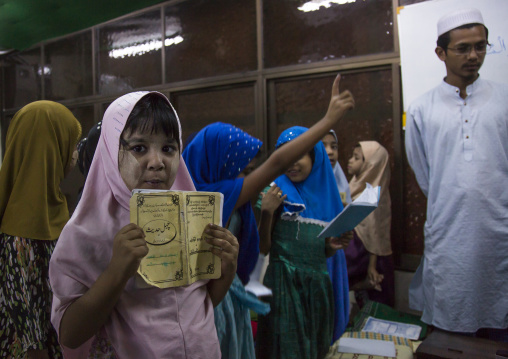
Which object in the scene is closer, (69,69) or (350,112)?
(69,69)

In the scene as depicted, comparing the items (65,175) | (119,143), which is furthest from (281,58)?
(119,143)

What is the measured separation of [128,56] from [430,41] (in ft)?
6.48

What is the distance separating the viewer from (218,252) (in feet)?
3.14

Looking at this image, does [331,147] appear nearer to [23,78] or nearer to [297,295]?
[297,295]

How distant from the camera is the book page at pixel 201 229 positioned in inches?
35.6

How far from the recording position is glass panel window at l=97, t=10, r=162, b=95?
1171mm

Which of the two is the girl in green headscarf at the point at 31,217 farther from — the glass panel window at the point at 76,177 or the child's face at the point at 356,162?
the child's face at the point at 356,162

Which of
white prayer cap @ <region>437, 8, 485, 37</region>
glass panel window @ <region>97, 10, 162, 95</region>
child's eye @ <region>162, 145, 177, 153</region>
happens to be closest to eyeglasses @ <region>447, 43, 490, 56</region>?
white prayer cap @ <region>437, 8, 485, 37</region>

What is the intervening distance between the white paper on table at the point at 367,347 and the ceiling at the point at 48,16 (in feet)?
6.55

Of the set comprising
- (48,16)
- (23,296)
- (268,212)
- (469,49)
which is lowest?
(23,296)

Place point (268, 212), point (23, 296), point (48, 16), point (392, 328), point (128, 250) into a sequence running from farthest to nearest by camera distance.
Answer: point (392, 328) < point (268, 212) < point (23, 296) < point (48, 16) < point (128, 250)

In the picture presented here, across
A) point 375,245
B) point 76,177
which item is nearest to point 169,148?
point 76,177

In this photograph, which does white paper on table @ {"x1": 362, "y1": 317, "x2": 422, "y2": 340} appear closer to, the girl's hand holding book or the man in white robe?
the man in white robe

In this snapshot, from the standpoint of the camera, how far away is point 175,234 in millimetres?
883
